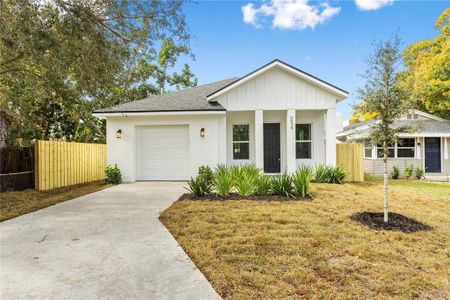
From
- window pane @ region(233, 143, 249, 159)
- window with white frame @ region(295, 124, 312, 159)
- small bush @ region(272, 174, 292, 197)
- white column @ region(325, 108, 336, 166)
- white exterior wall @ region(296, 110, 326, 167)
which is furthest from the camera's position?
window pane @ region(233, 143, 249, 159)

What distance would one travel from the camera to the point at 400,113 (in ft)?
18.1

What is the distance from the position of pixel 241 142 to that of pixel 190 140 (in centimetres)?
269

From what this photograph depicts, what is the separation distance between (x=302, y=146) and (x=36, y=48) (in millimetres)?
10641

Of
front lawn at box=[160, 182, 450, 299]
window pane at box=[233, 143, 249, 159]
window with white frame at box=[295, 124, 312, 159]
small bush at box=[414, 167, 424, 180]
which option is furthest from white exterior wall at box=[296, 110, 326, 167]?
small bush at box=[414, 167, 424, 180]

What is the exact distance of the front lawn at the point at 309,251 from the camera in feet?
9.84

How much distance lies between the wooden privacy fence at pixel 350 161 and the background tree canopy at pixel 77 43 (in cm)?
786

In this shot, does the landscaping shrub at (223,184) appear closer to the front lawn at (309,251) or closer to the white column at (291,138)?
the front lawn at (309,251)

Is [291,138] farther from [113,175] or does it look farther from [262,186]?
[113,175]

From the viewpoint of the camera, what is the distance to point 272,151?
13.0m

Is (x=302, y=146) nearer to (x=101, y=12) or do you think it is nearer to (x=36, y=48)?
(x=101, y=12)

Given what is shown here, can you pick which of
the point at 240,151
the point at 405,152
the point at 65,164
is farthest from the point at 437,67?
the point at 65,164

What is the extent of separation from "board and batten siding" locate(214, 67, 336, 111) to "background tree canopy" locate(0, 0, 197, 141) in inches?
151

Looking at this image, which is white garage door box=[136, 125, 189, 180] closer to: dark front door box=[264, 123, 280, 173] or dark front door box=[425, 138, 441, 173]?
dark front door box=[264, 123, 280, 173]

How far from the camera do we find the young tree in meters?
5.45
